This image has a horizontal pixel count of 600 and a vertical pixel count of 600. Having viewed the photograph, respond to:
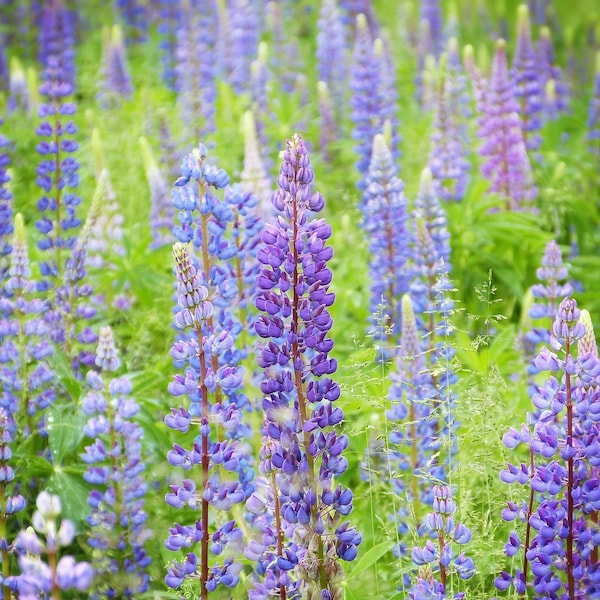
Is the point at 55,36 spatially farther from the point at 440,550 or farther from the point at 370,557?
the point at 440,550

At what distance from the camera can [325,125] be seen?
20.7 feet

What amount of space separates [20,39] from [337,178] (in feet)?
16.7

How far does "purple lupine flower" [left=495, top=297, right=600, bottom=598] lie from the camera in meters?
2.46

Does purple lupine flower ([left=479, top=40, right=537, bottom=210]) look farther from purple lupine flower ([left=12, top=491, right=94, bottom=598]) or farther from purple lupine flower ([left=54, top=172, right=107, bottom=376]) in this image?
purple lupine flower ([left=12, top=491, right=94, bottom=598])

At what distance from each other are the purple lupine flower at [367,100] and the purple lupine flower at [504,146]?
508 mm

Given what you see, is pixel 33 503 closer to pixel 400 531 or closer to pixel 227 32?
pixel 400 531

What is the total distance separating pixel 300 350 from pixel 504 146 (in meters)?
3.34

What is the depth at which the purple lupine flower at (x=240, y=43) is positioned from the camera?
7270mm

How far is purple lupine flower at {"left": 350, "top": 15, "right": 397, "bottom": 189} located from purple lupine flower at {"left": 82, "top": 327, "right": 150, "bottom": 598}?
9.21 feet

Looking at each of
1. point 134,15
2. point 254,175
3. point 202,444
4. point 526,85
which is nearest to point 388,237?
point 254,175

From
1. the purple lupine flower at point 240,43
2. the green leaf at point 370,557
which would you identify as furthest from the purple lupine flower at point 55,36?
the green leaf at point 370,557

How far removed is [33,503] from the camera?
3301 millimetres

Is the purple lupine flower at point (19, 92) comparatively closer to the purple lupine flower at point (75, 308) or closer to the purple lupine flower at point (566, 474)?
the purple lupine flower at point (75, 308)

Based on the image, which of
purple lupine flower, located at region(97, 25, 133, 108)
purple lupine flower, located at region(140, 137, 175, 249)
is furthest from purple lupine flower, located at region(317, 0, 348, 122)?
purple lupine flower, located at region(140, 137, 175, 249)
